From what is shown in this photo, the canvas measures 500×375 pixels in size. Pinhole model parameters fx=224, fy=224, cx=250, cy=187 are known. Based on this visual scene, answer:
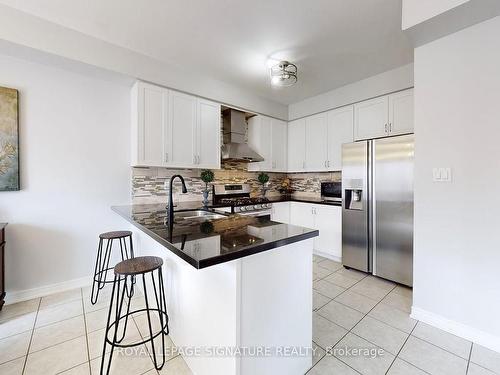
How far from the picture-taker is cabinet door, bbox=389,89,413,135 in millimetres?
2859

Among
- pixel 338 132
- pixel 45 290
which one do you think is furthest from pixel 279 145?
pixel 45 290

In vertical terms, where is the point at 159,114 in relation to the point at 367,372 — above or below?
above

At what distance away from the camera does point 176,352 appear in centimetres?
160

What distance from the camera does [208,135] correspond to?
10.7 feet

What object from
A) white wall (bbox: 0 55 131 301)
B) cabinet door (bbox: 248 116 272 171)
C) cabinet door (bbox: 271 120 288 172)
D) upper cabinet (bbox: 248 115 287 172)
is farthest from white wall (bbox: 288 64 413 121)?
white wall (bbox: 0 55 131 301)

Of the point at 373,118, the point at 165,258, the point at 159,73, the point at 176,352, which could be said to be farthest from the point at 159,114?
the point at 373,118

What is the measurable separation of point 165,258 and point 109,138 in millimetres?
1877

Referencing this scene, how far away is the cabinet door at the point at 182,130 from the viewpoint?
2.94 metres

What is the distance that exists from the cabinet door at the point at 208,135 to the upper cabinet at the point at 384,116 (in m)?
2.11

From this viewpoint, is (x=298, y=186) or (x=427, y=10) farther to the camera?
(x=298, y=186)

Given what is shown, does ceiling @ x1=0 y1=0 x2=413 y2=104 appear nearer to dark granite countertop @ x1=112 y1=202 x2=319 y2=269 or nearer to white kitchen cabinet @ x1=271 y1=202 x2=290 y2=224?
dark granite countertop @ x1=112 y1=202 x2=319 y2=269

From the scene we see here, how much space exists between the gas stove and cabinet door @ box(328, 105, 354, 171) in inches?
50.6

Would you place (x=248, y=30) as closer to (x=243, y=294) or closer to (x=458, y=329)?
(x=243, y=294)

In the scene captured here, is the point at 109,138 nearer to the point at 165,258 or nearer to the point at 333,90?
the point at 165,258
